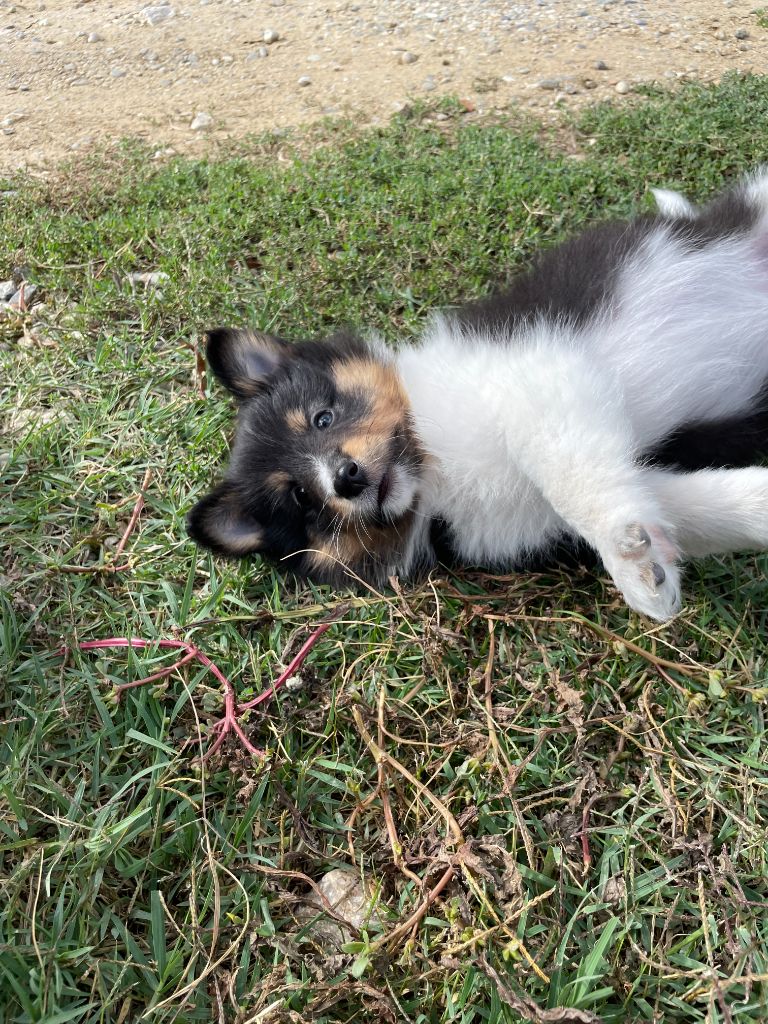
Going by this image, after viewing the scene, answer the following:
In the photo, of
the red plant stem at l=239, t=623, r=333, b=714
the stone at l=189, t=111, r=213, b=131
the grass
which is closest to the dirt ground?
the stone at l=189, t=111, r=213, b=131

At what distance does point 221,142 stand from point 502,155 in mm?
2155

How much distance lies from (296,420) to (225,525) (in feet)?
1.66

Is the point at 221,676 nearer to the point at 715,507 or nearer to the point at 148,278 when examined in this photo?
the point at 715,507

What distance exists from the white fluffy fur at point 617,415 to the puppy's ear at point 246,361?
0.58 m

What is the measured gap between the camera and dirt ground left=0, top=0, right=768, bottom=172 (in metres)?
5.70

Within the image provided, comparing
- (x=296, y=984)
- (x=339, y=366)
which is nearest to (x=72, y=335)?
(x=339, y=366)

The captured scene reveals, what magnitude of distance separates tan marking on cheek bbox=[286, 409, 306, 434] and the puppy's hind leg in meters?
1.33

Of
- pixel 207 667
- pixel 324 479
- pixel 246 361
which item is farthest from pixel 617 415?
pixel 207 667

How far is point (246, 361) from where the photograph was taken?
331cm

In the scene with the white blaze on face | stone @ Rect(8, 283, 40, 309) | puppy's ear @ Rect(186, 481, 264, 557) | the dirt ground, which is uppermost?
the dirt ground

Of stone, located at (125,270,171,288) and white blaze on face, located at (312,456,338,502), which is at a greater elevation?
stone, located at (125,270,171,288)

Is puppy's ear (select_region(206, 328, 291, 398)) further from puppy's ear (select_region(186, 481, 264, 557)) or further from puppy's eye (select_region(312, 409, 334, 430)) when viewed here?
puppy's ear (select_region(186, 481, 264, 557))

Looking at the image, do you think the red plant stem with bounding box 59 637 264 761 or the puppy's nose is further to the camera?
the puppy's nose

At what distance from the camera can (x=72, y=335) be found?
4.13 metres
